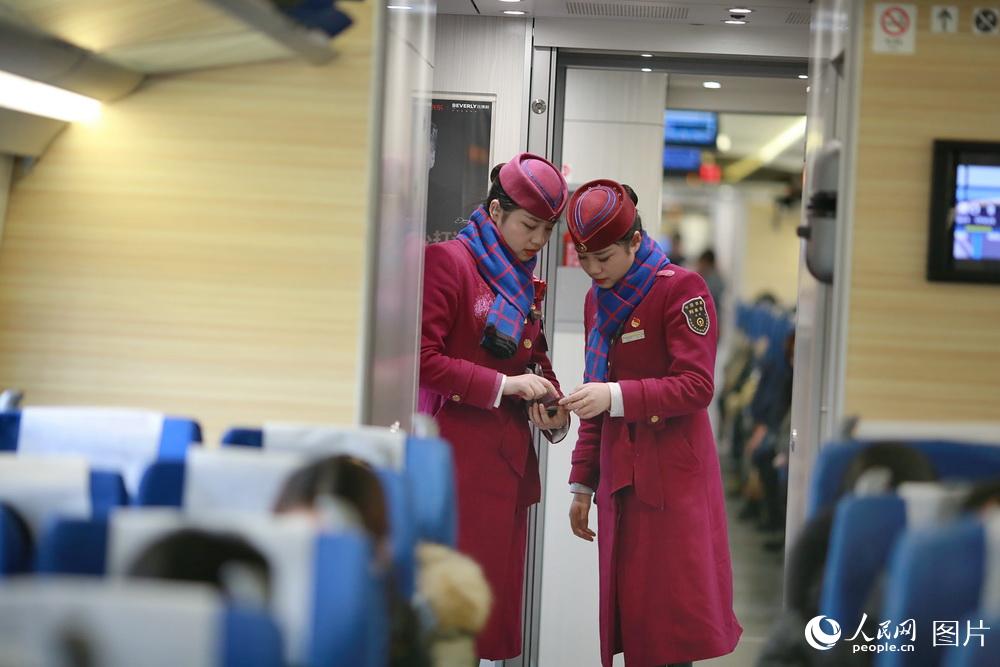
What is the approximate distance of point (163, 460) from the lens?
214 centimetres

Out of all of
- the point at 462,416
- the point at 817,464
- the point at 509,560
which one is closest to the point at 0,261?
the point at 462,416

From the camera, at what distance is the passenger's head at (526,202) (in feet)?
11.6

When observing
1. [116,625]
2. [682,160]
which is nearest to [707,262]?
[682,160]

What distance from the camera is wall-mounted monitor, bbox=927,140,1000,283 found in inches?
121

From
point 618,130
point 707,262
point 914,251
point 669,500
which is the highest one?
point 618,130

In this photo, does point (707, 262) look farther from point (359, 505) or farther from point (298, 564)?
point (298, 564)

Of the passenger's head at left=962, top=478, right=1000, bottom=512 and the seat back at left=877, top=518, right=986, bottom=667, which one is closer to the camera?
the seat back at left=877, top=518, right=986, bottom=667

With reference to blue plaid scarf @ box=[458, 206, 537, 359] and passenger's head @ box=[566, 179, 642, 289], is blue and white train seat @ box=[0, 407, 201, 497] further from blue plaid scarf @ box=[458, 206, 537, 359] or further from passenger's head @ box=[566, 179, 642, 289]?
passenger's head @ box=[566, 179, 642, 289]

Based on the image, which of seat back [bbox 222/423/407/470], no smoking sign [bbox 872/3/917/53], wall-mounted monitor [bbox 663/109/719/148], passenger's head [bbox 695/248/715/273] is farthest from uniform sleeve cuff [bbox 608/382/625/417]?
passenger's head [bbox 695/248/715/273]

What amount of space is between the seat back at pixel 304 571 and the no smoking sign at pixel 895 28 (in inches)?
88.2

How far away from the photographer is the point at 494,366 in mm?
3619

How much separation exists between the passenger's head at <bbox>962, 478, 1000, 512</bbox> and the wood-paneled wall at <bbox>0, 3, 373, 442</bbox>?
1460 millimetres

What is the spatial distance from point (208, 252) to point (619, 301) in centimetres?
140

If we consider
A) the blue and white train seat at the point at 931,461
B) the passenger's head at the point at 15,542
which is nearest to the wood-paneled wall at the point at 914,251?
the blue and white train seat at the point at 931,461
